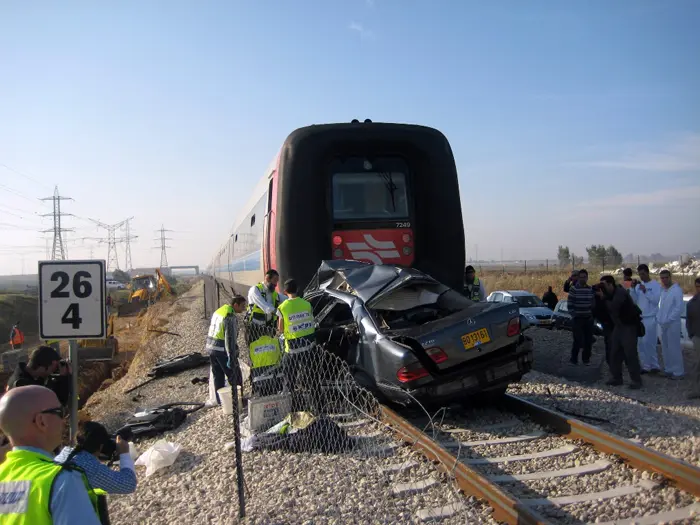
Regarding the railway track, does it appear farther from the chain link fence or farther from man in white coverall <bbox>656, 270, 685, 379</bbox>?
man in white coverall <bbox>656, 270, 685, 379</bbox>

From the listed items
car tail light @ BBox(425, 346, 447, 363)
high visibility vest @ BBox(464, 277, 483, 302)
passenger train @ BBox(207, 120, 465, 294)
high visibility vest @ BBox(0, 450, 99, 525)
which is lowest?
car tail light @ BBox(425, 346, 447, 363)

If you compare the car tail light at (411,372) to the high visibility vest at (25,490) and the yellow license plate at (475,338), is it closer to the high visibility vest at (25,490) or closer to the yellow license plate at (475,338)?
the yellow license plate at (475,338)

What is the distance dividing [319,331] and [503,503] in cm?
423

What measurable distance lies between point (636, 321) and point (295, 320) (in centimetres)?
534

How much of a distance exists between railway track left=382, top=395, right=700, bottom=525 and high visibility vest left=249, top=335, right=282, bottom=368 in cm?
168

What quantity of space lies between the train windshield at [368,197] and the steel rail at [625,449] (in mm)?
4074

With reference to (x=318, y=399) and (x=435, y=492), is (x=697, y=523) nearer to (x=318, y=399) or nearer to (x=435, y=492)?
(x=435, y=492)

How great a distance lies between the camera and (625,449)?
4.89m

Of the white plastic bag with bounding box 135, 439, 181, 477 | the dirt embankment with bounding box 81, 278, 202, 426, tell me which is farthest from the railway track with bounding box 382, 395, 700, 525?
the dirt embankment with bounding box 81, 278, 202, 426

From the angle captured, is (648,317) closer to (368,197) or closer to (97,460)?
(368,197)

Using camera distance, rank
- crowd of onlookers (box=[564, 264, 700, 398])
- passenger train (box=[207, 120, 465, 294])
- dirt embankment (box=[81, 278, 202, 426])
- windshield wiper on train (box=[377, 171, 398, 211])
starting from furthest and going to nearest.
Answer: dirt embankment (box=[81, 278, 202, 426]) → windshield wiper on train (box=[377, 171, 398, 211]) → passenger train (box=[207, 120, 465, 294]) → crowd of onlookers (box=[564, 264, 700, 398])

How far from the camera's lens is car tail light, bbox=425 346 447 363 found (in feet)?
19.3

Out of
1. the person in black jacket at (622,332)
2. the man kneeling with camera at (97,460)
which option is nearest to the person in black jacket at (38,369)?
the man kneeling with camera at (97,460)

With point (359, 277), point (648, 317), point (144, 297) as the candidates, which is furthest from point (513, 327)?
point (144, 297)
